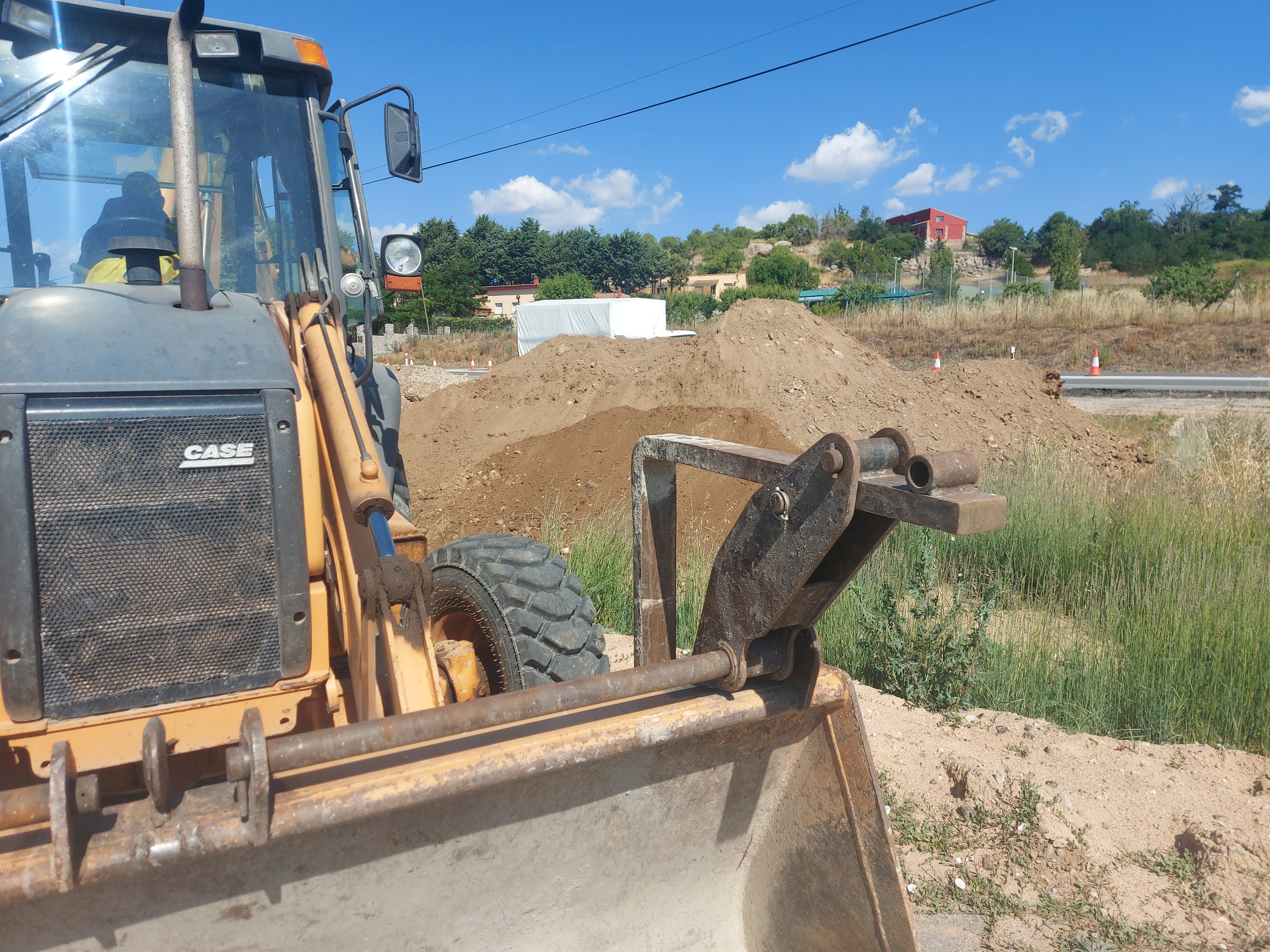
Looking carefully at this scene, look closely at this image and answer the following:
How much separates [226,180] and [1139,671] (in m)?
4.76

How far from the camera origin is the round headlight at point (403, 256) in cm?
346

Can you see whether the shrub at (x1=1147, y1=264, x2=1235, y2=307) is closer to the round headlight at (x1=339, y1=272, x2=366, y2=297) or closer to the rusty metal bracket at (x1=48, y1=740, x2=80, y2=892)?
the round headlight at (x1=339, y1=272, x2=366, y2=297)

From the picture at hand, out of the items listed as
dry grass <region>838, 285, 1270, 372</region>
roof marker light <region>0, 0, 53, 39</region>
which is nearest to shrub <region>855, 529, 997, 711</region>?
roof marker light <region>0, 0, 53, 39</region>

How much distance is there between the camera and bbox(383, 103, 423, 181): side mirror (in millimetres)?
3631

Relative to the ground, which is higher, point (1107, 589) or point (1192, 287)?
point (1192, 287)

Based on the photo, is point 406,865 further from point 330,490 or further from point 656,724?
point 330,490

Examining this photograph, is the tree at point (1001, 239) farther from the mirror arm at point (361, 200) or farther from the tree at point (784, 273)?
the mirror arm at point (361, 200)

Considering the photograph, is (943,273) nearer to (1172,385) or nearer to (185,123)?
(1172,385)

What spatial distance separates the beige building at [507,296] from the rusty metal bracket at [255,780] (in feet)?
209

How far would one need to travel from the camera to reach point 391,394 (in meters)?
4.01

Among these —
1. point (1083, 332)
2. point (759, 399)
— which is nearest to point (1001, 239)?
point (1083, 332)

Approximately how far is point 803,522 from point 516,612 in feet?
5.20

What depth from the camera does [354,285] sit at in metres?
3.22

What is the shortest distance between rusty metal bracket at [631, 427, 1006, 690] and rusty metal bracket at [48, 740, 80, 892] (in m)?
1.31
